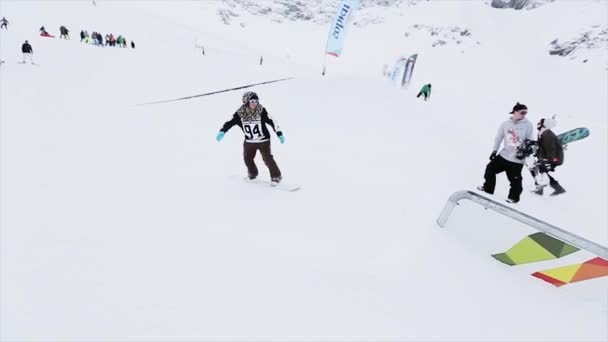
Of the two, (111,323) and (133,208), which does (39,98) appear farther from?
(111,323)

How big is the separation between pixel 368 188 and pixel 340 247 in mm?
2224

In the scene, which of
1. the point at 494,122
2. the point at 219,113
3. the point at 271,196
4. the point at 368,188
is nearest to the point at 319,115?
the point at 219,113

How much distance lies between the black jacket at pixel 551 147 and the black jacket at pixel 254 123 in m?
4.44

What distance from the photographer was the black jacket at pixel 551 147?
5.72m

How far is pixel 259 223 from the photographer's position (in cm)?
396

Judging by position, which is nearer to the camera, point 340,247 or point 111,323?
point 111,323

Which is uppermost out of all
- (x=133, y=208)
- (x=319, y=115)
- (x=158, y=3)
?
(x=158, y=3)

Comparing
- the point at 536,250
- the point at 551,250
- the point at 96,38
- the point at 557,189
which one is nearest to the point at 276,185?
the point at 536,250

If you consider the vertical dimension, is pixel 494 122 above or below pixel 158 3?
below

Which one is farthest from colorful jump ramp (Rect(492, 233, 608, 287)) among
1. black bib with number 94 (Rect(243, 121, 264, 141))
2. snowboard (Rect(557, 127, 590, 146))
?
snowboard (Rect(557, 127, 590, 146))

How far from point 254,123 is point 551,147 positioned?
4.86m

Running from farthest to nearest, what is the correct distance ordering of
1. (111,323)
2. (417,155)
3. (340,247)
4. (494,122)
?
(494,122) → (417,155) → (340,247) → (111,323)

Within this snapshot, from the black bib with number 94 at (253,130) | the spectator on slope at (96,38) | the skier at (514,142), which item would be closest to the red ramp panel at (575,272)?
the skier at (514,142)

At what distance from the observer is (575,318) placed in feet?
9.53
